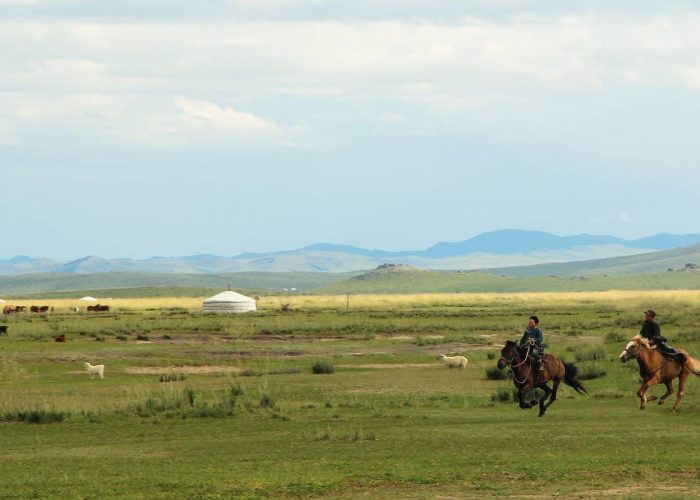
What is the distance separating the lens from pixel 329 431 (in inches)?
907

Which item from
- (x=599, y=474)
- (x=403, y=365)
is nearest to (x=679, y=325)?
(x=403, y=365)

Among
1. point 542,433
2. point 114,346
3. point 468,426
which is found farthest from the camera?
point 114,346

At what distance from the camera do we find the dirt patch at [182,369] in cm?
4391

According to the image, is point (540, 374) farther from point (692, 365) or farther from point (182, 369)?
point (182, 369)

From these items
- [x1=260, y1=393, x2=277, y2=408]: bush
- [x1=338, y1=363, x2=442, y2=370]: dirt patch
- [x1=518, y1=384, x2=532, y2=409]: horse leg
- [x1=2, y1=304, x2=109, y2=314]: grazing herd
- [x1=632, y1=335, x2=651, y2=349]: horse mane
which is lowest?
[x1=338, y1=363, x2=442, y2=370]: dirt patch

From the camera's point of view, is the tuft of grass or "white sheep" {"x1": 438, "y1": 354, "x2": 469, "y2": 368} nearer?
the tuft of grass

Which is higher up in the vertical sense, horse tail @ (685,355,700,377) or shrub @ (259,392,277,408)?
horse tail @ (685,355,700,377)

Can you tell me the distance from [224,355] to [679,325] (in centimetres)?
2137

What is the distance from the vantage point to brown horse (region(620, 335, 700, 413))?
26.5 m

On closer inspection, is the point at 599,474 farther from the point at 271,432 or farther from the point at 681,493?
the point at 271,432

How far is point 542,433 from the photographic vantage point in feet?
75.0

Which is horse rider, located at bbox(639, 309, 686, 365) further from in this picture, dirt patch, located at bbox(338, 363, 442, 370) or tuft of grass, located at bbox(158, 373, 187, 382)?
dirt patch, located at bbox(338, 363, 442, 370)

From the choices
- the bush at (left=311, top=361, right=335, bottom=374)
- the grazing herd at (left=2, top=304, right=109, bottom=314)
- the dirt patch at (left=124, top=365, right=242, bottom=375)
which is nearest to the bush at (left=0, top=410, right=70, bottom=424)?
the bush at (left=311, top=361, right=335, bottom=374)

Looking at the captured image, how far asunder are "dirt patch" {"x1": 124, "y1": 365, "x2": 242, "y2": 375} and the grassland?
0.10 meters
